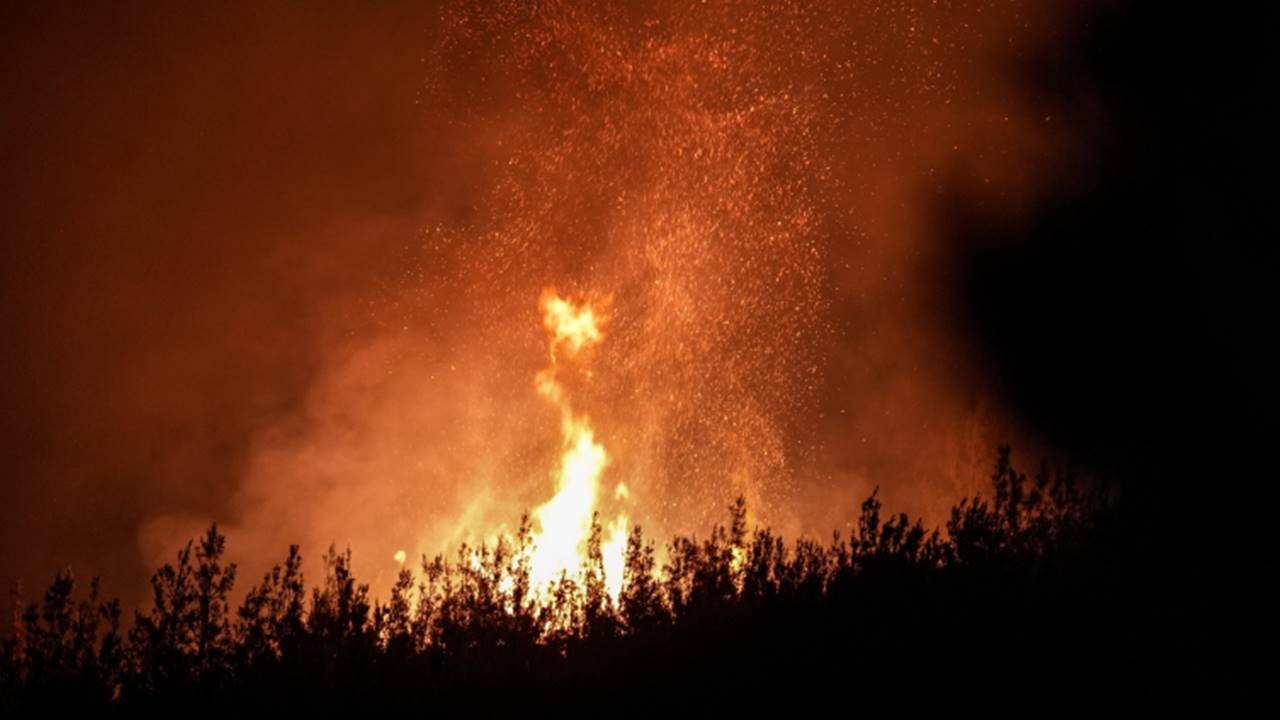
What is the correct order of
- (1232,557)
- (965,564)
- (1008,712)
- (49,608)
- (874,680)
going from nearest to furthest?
(1008,712)
(874,680)
(49,608)
(965,564)
(1232,557)

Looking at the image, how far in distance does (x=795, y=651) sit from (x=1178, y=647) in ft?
7.53

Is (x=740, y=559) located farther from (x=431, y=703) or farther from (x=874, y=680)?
(x=431, y=703)

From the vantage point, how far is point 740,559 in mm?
8773

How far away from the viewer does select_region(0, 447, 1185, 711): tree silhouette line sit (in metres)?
5.76

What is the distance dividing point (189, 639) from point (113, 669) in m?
0.46

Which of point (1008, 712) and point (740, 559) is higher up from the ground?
point (740, 559)

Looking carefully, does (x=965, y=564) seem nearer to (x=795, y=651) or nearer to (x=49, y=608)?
(x=795, y=651)

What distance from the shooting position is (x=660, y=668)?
20.3 feet

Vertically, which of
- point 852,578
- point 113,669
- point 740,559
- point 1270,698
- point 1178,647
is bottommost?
point 1270,698

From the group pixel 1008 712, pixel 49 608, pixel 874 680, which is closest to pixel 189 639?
pixel 49 608

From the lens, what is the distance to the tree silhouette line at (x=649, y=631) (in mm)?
5758

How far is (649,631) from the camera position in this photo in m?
6.90

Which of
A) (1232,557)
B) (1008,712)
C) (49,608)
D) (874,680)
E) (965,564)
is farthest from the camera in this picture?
(1232,557)

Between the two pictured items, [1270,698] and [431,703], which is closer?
[1270,698]
